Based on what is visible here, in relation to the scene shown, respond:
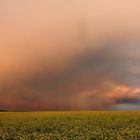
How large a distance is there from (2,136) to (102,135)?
7347 millimetres

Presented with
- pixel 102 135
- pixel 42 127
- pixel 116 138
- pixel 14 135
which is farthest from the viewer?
pixel 42 127

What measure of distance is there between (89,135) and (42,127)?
26.8 feet

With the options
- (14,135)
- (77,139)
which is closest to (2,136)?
(14,135)

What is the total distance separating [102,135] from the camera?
79.7 feet

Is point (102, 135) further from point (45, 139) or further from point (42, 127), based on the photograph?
point (42, 127)

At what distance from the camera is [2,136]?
25.3 m

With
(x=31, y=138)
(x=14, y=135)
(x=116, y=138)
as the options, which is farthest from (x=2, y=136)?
(x=116, y=138)

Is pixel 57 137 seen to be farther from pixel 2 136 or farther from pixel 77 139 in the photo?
pixel 2 136

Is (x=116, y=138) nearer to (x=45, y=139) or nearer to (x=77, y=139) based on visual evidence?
(x=77, y=139)

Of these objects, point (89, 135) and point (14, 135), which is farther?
point (14, 135)

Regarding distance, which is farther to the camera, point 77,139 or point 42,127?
point 42,127

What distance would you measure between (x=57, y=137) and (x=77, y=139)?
1.57m

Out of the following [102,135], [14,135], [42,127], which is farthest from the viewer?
[42,127]

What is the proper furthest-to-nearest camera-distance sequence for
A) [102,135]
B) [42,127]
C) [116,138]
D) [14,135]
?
[42,127] → [14,135] → [102,135] → [116,138]
